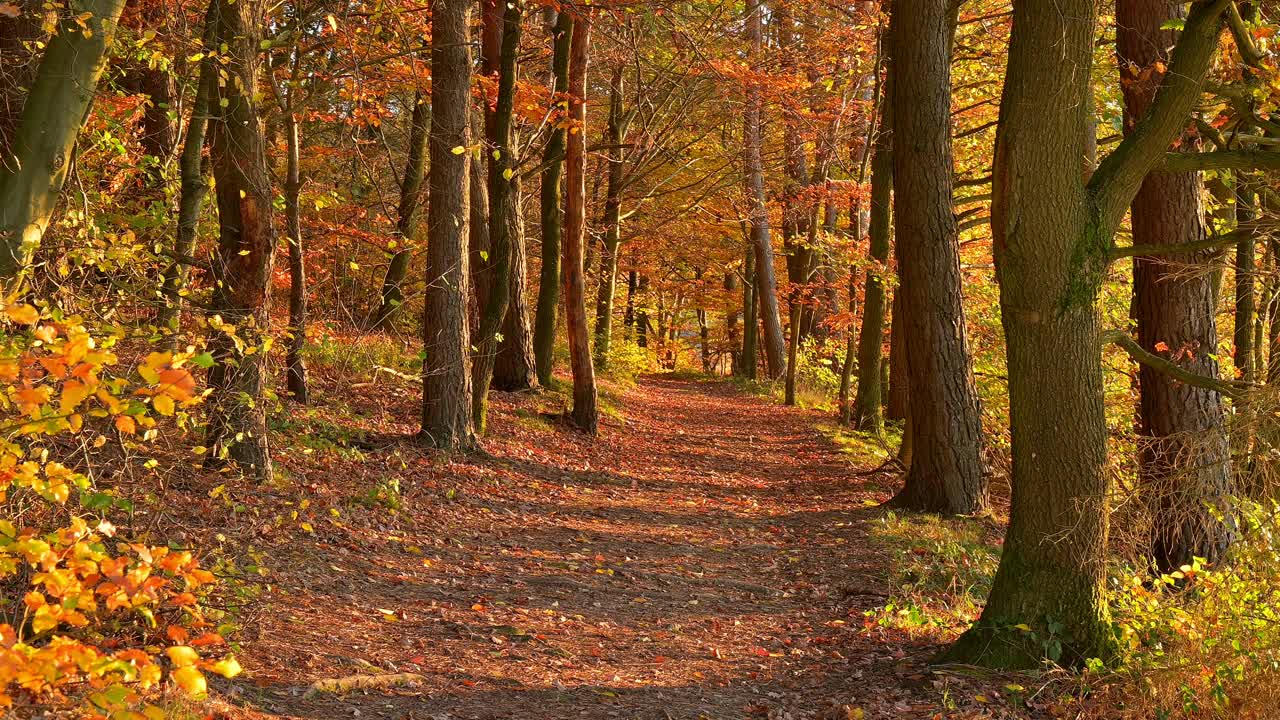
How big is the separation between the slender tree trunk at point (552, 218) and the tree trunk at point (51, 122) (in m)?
9.18

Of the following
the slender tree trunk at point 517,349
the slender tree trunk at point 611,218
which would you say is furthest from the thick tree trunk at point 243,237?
the slender tree trunk at point 611,218

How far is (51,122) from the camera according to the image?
4.55 metres

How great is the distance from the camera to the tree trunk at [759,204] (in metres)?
20.8

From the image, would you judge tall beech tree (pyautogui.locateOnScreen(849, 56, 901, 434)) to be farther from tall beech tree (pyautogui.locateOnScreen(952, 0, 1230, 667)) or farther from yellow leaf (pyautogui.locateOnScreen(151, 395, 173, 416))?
yellow leaf (pyautogui.locateOnScreen(151, 395, 173, 416))

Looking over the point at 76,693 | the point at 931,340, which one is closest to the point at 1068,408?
the point at 931,340

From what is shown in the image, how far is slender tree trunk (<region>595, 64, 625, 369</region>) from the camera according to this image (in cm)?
1891

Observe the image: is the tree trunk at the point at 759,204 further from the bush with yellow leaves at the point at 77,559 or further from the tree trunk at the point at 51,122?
the bush with yellow leaves at the point at 77,559

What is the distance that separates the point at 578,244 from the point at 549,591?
7.91 metres

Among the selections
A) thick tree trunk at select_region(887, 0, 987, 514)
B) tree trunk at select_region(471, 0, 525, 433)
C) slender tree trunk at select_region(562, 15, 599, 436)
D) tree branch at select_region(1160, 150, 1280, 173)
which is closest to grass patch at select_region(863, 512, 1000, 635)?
thick tree trunk at select_region(887, 0, 987, 514)

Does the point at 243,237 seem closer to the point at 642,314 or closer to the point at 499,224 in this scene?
the point at 499,224

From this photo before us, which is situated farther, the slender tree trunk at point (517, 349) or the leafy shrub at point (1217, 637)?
the slender tree trunk at point (517, 349)

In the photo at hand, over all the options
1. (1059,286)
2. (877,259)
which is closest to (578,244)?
(877,259)

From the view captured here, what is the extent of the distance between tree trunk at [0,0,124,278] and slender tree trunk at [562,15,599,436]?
10.0m

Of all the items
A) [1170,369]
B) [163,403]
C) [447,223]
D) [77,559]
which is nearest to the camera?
[163,403]
